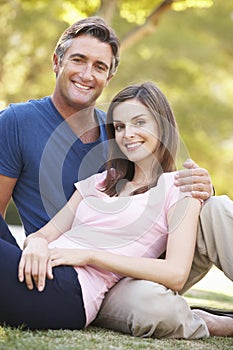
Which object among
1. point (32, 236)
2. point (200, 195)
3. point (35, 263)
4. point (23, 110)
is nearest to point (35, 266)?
point (35, 263)

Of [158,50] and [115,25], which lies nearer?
[115,25]

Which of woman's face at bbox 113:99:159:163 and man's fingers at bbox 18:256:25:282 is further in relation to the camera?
woman's face at bbox 113:99:159:163

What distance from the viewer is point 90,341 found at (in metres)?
2.41

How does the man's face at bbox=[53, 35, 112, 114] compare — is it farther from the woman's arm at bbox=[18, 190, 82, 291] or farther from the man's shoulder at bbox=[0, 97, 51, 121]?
the woman's arm at bbox=[18, 190, 82, 291]

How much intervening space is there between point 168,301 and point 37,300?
47cm

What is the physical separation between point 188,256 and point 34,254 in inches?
21.8

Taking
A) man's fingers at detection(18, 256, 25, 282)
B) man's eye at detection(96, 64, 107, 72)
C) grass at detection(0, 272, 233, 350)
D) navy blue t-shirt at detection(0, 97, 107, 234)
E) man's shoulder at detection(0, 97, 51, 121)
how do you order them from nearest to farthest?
grass at detection(0, 272, 233, 350) → man's fingers at detection(18, 256, 25, 282) → navy blue t-shirt at detection(0, 97, 107, 234) → man's shoulder at detection(0, 97, 51, 121) → man's eye at detection(96, 64, 107, 72)

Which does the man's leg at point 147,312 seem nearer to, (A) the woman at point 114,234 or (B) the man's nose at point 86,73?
(A) the woman at point 114,234

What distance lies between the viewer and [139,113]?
288 centimetres

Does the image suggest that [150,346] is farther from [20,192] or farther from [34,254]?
[20,192]

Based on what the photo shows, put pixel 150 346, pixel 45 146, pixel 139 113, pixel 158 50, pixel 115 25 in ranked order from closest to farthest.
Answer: pixel 150 346, pixel 139 113, pixel 45 146, pixel 115 25, pixel 158 50

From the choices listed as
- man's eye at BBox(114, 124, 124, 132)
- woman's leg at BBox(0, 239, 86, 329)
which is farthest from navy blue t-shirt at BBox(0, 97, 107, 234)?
woman's leg at BBox(0, 239, 86, 329)

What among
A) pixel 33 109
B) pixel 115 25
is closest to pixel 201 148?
pixel 115 25

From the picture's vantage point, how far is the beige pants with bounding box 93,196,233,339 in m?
2.58
